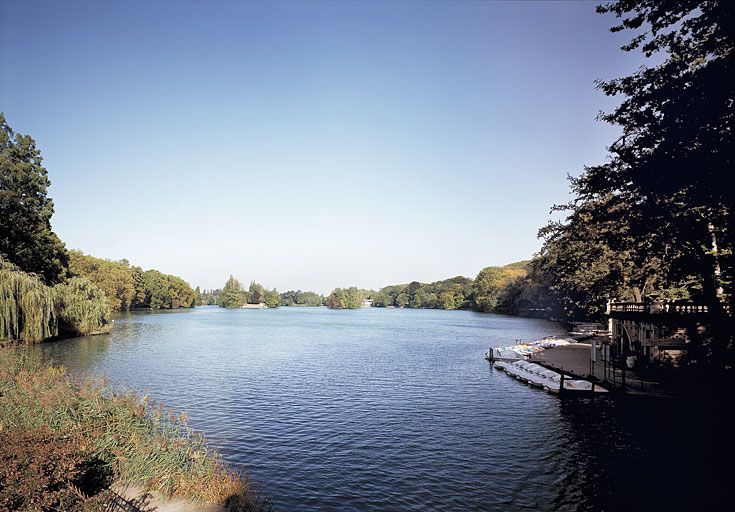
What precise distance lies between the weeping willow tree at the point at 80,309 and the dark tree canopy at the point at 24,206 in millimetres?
3018

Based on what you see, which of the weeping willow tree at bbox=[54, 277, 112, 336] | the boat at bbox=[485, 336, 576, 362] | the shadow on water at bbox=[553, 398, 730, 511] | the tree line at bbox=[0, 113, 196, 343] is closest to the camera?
the shadow on water at bbox=[553, 398, 730, 511]

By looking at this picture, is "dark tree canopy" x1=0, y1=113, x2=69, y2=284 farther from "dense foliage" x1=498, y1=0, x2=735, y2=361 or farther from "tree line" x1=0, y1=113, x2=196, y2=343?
"dense foliage" x1=498, y1=0, x2=735, y2=361

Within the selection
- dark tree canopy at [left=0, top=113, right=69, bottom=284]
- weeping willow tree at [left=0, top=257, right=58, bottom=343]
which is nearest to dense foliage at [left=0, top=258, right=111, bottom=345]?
weeping willow tree at [left=0, top=257, right=58, bottom=343]

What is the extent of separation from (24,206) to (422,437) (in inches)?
1798

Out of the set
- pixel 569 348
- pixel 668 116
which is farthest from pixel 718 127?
pixel 569 348

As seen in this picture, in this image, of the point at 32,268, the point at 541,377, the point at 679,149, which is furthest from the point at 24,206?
the point at 679,149

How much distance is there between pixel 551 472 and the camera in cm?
1614

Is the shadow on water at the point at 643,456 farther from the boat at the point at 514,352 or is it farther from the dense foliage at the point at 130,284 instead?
the dense foliage at the point at 130,284

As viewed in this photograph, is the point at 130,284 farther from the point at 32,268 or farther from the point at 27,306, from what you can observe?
the point at 27,306

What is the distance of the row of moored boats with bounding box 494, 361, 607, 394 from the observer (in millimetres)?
27766

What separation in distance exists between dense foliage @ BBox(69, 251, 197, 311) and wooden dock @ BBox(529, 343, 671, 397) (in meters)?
66.2

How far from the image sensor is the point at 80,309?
52.7 m

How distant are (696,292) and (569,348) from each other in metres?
25.7

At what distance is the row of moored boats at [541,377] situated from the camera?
27.8 meters
